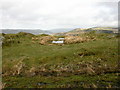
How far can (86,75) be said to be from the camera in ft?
53.6

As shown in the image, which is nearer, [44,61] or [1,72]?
[1,72]

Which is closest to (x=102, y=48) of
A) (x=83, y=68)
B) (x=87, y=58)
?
(x=87, y=58)

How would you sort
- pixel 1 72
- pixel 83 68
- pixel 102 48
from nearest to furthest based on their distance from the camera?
pixel 83 68, pixel 1 72, pixel 102 48

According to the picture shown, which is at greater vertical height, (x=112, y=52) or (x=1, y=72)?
(x=112, y=52)

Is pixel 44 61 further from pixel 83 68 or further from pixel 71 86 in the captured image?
A: pixel 71 86

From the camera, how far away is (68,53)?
2525cm

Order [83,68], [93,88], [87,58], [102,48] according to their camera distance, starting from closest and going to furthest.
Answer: [93,88]
[83,68]
[87,58]
[102,48]

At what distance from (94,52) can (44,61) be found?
10.0 metres

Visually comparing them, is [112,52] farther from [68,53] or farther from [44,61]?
[44,61]

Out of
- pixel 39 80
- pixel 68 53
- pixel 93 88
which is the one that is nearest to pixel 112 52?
pixel 68 53

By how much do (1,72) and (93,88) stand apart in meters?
14.4

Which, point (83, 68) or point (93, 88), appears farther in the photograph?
point (83, 68)

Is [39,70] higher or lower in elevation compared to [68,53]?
lower

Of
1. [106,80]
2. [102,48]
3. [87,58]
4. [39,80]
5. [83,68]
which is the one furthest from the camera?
[102,48]
